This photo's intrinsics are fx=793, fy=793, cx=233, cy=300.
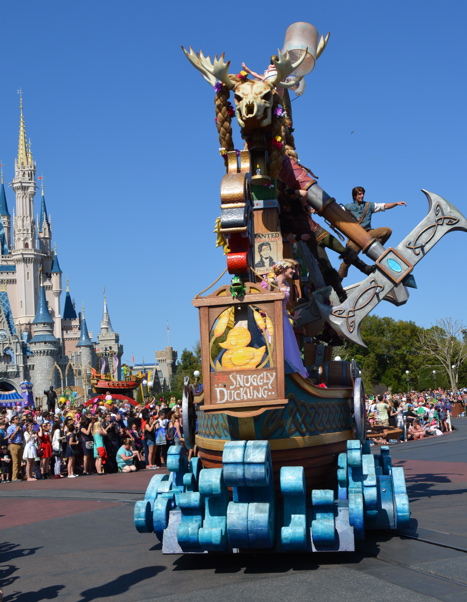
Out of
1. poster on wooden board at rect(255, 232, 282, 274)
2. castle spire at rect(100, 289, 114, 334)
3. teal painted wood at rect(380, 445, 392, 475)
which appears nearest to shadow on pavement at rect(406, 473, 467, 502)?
teal painted wood at rect(380, 445, 392, 475)

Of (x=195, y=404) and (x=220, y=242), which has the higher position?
(x=220, y=242)

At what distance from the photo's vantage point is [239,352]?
23.7ft

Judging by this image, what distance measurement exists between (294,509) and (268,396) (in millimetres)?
1011

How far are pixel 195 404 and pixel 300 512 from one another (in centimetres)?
200

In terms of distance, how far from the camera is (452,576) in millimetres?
6328

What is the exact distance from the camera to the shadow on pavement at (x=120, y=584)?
6.53m

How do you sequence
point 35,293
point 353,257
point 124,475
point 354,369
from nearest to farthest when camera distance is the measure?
point 354,369 → point 353,257 → point 124,475 → point 35,293

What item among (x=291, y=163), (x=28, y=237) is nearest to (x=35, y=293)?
(x=28, y=237)

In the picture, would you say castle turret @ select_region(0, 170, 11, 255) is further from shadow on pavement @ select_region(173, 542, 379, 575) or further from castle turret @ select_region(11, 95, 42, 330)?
shadow on pavement @ select_region(173, 542, 379, 575)

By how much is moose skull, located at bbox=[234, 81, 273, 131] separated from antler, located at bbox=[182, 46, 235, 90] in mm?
236

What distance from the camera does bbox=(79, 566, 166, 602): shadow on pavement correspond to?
6534 mm

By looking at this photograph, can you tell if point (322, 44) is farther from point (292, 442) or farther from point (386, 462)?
point (292, 442)

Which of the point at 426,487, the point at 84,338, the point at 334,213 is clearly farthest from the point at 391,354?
the point at 334,213

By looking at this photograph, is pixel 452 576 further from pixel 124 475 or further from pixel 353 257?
pixel 124 475
